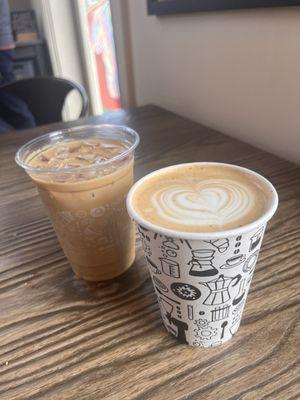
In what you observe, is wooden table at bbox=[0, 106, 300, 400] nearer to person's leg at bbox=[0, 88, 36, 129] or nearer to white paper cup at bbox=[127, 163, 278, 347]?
white paper cup at bbox=[127, 163, 278, 347]

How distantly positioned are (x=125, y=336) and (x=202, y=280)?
141 millimetres

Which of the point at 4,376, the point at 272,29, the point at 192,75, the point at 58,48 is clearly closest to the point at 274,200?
the point at 4,376

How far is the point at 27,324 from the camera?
44 cm

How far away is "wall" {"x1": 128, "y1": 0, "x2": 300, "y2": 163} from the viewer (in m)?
0.77

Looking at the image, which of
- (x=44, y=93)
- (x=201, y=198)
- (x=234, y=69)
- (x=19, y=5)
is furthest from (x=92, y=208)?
(x=19, y=5)

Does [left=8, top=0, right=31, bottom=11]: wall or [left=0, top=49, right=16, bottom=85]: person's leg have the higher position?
[left=8, top=0, right=31, bottom=11]: wall

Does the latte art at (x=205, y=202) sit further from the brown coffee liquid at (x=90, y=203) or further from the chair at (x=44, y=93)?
the chair at (x=44, y=93)

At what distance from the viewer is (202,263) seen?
317 millimetres

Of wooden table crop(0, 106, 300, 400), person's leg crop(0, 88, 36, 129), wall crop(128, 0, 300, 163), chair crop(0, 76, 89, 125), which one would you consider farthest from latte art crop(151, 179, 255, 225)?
person's leg crop(0, 88, 36, 129)

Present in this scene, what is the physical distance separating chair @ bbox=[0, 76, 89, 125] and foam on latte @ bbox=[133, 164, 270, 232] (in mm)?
1221

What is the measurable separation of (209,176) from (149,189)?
0.08 metres

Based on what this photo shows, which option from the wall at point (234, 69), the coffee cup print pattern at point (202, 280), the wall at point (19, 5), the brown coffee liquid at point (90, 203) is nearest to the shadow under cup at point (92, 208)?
the brown coffee liquid at point (90, 203)

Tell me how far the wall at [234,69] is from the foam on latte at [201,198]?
461 millimetres

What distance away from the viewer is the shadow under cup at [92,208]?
1.40 feet
